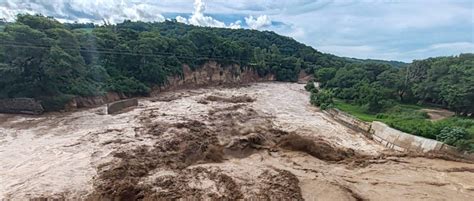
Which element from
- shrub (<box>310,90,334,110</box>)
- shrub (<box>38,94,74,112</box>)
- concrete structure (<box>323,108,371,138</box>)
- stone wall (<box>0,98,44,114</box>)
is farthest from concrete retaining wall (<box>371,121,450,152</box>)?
stone wall (<box>0,98,44,114</box>)

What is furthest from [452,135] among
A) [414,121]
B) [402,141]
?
[414,121]

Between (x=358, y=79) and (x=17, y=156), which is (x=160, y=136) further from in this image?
(x=358, y=79)

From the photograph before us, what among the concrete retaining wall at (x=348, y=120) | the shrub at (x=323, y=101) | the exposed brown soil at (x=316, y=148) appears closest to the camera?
the exposed brown soil at (x=316, y=148)

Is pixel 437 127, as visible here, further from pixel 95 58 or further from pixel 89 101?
pixel 95 58

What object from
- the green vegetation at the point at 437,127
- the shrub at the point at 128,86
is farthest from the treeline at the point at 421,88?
the shrub at the point at 128,86

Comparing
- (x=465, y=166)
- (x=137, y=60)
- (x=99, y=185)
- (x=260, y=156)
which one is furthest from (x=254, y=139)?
(x=137, y=60)

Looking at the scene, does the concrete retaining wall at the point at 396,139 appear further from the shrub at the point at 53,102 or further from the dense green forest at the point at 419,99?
the shrub at the point at 53,102
